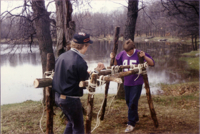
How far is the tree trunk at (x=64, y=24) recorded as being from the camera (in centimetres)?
504

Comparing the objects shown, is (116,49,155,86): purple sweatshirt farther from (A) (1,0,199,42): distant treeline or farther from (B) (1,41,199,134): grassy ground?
(A) (1,0,199,42): distant treeline

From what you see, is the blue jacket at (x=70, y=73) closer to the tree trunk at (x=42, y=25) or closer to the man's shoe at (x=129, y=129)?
the man's shoe at (x=129, y=129)

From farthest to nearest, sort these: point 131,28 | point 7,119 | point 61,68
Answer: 1. point 131,28
2. point 7,119
3. point 61,68

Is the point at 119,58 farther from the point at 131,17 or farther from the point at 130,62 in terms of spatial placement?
the point at 131,17

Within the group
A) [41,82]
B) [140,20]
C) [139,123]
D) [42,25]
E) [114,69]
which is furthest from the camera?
[140,20]

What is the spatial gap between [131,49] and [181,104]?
3852mm

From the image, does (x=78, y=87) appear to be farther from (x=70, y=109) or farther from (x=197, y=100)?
(x=197, y=100)

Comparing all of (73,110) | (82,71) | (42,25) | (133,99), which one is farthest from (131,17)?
(73,110)

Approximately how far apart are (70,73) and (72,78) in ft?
0.29

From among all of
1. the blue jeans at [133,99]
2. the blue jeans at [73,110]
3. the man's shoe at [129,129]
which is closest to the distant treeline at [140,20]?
the blue jeans at [133,99]

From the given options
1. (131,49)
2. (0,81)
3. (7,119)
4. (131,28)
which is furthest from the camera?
(0,81)

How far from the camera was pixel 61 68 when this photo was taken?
2779 mm

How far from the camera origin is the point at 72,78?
277 centimetres

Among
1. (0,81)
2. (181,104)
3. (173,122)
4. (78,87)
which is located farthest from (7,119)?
(0,81)
